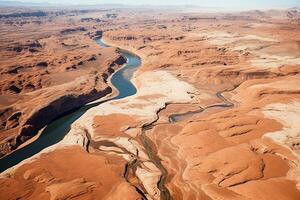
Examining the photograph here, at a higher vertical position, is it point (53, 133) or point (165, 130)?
point (165, 130)

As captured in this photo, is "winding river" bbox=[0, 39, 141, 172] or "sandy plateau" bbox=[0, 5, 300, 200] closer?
"sandy plateau" bbox=[0, 5, 300, 200]

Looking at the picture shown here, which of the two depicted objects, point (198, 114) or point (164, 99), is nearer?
point (198, 114)

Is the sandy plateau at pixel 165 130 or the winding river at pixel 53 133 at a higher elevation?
the sandy plateau at pixel 165 130

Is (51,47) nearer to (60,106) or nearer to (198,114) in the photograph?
(60,106)

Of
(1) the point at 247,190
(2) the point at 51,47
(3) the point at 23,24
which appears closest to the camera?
(1) the point at 247,190

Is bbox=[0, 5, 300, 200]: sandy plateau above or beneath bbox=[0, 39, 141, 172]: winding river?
above

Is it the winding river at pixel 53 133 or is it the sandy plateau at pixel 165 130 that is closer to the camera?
the sandy plateau at pixel 165 130

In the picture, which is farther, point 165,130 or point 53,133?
point 53,133

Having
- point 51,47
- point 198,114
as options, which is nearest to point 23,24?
point 51,47
